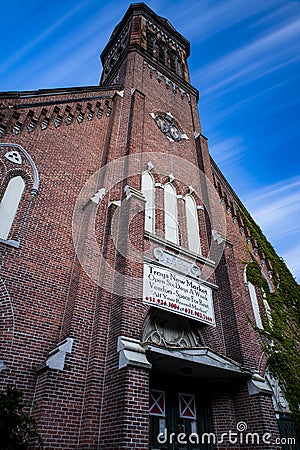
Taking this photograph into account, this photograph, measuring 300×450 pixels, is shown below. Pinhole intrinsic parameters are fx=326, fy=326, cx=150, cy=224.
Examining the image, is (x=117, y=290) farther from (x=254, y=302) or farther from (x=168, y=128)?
(x=168, y=128)

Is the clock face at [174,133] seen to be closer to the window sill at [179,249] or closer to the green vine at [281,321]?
the green vine at [281,321]

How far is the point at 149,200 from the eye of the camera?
40.1ft

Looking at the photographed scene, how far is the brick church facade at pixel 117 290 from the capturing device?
7.00 metres

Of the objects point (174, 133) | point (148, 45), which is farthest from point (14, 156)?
point (148, 45)

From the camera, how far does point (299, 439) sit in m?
10.8

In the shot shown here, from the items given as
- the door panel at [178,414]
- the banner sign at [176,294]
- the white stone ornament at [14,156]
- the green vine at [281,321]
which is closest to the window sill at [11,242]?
the white stone ornament at [14,156]

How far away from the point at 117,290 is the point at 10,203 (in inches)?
158

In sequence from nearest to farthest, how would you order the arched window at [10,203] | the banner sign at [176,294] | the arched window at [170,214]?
the arched window at [10,203] < the banner sign at [176,294] < the arched window at [170,214]

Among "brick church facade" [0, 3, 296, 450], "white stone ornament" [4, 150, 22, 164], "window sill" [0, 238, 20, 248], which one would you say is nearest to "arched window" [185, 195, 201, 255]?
"brick church facade" [0, 3, 296, 450]

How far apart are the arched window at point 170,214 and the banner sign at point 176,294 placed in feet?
6.90

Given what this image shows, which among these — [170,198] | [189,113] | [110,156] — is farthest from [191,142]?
[110,156]

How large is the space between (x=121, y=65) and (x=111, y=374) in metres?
16.9

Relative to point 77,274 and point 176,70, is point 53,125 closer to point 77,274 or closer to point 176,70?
point 77,274

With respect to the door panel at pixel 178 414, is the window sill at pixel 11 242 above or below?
above
